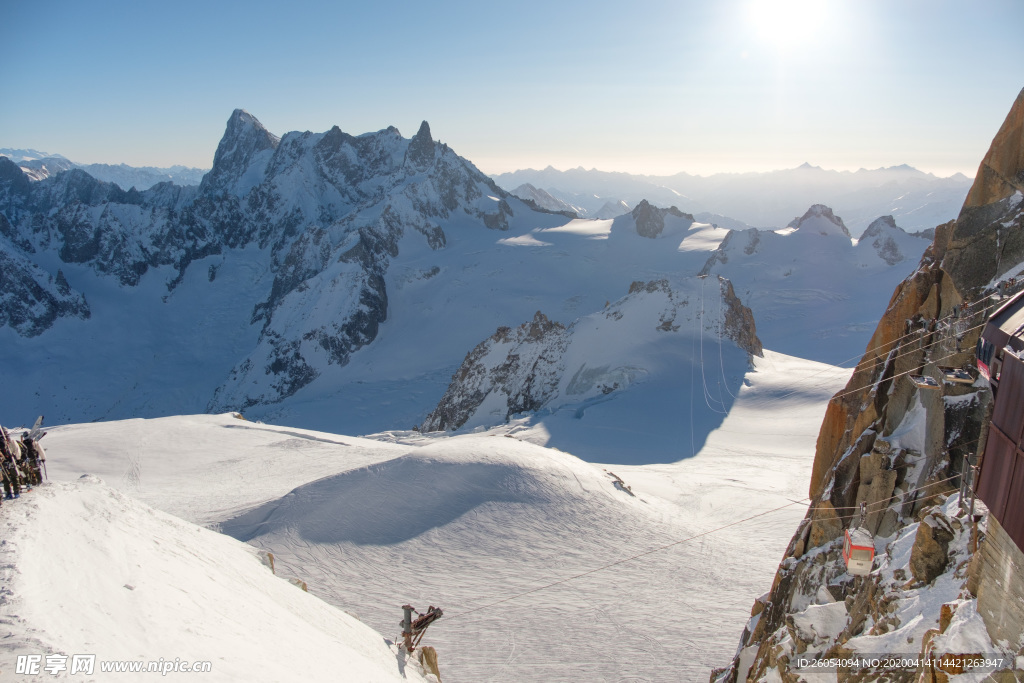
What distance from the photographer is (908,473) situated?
30.6 feet

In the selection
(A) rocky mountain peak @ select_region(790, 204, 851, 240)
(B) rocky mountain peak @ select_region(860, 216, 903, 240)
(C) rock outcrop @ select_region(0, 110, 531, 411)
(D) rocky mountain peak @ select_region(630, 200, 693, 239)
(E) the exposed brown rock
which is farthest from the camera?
(D) rocky mountain peak @ select_region(630, 200, 693, 239)

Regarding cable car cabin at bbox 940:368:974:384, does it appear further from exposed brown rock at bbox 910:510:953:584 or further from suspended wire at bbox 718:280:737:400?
suspended wire at bbox 718:280:737:400

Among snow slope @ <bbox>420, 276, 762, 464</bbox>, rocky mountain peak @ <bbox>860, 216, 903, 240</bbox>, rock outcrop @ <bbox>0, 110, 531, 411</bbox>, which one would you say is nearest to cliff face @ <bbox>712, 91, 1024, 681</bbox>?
snow slope @ <bbox>420, 276, 762, 464</bbox>

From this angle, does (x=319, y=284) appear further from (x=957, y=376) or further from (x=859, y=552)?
(x=957, y=376)

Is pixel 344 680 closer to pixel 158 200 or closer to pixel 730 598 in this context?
pixel 730 598

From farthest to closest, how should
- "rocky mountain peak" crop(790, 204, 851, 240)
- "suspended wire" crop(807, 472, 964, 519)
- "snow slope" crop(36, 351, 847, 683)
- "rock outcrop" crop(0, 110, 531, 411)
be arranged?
"rocky mountain peak" crop(790, 204, 851, 240)
"rock outcrop" crop(0, 110, 531, 411)
"snow slope" crop(36, 351, 847, 683)
"suspended wire" crop(807, 472, 964, 519)

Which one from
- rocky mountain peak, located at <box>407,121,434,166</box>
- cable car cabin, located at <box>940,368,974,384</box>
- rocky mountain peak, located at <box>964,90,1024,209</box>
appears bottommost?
cable car cabin, located at <box>940,368,974,384</box>

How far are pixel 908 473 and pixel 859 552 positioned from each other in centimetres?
169

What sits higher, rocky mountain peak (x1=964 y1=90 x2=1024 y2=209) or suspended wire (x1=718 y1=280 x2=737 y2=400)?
rocky mountain peak (x1=964 y1=90 x2=1024 y2=209)

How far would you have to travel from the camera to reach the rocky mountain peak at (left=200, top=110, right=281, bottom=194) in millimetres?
153000

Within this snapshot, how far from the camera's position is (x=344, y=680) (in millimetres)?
7637

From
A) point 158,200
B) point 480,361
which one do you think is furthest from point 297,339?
point 158,200

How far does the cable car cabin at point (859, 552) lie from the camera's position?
8.62 metres

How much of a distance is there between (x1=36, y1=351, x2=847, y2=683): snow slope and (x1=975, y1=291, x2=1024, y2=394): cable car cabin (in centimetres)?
767
